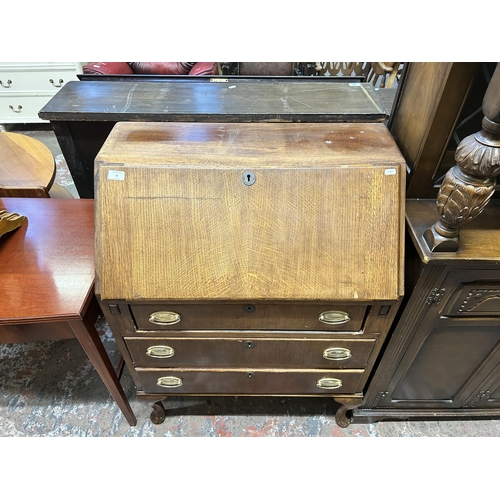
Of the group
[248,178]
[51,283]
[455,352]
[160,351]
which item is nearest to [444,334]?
[455,352]

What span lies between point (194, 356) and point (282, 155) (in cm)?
70

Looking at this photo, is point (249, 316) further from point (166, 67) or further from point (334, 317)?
point (166, 67)

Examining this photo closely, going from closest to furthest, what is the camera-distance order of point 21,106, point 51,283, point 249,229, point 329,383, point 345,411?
point 249,229
point 51,283
point 329,383
point 345,411
point 21,106

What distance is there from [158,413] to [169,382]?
32 centimetres

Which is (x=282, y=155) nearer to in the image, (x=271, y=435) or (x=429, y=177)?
(x=429, y=177)

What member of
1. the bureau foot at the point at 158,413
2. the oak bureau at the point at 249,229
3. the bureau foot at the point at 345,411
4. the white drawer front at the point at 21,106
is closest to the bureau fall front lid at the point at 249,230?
the oak bureau at the point at 249,229

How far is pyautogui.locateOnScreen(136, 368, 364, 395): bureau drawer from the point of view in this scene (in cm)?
116

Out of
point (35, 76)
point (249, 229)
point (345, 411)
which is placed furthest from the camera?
point (35, 76)

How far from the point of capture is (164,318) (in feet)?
3.12

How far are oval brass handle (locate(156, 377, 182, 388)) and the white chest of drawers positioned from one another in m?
2.80

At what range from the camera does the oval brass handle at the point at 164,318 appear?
939mm

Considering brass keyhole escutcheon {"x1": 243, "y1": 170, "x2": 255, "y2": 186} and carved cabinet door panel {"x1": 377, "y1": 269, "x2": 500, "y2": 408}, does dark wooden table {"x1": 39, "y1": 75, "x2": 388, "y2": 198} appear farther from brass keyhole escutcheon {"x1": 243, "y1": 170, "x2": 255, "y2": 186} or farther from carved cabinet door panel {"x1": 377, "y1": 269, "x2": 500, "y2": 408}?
carved cabinet door panel {"x1": 377, "y1": 269, "x2": 500, "y2": 408}

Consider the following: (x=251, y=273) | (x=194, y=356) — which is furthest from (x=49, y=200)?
(x=251, y=273)

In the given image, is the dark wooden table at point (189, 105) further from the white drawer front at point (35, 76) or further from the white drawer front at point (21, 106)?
the white drawer front at point (21, 106)
